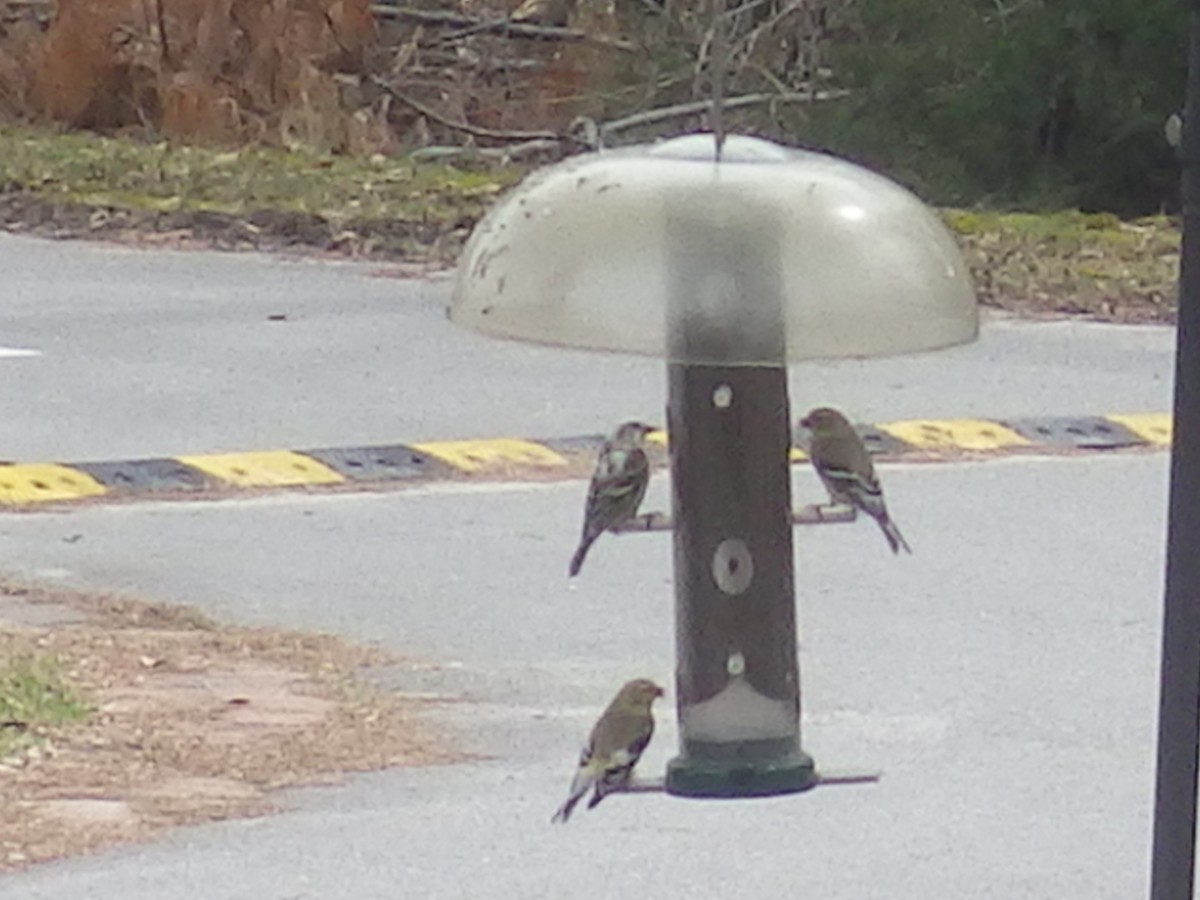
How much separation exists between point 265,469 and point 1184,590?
5.70 meters

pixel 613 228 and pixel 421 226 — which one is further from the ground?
pixel 613 228

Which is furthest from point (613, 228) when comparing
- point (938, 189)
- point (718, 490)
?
point (938, 189)

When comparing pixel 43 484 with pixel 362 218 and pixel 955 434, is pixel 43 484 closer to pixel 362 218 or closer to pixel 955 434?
pixel 955 434

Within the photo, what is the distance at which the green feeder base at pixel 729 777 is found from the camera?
301cm

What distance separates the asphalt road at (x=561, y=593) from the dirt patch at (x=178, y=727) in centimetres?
11

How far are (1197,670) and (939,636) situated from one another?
153 inches

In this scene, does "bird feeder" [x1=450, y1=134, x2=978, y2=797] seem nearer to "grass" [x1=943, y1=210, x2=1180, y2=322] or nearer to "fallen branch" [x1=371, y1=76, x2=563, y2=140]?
"grass" [x1=943, y1=210, x2=1180, y2=322]

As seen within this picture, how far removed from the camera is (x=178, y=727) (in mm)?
5418

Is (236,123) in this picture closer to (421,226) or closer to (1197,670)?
(421,226)

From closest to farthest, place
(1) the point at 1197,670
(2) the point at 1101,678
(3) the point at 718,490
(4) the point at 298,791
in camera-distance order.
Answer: (1) the point at 1197,670 → (3) the point at 718,490 → (4) the point at 298,791 → (2) the point at 1101,678

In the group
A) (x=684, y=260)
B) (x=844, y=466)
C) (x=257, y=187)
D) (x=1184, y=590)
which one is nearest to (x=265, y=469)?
(x=844, y=466)

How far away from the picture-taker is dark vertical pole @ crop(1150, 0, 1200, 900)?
2.41 metres

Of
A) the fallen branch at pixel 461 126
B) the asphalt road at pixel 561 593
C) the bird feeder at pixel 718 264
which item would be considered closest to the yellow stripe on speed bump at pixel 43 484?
the asphalt road at pixel 561 593

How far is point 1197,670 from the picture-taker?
2.51m
